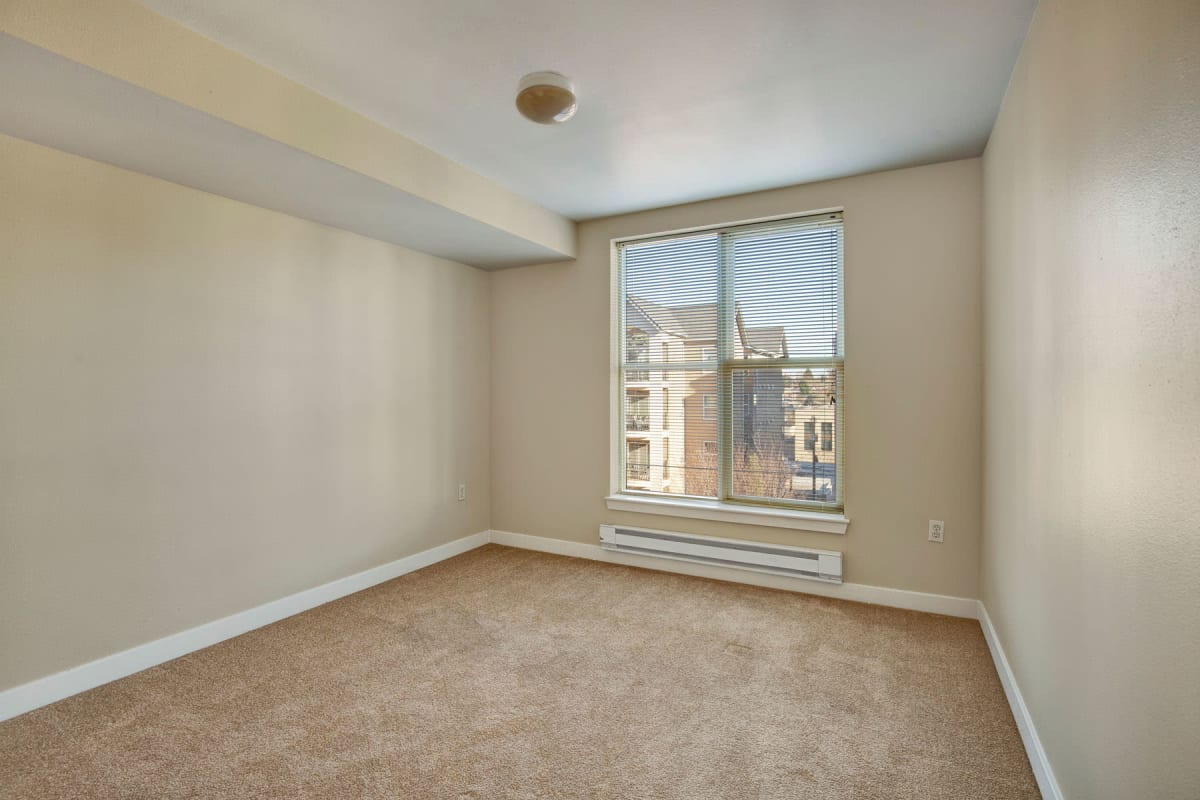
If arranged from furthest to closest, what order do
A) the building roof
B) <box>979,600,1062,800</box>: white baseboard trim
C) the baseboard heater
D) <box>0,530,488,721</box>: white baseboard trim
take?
the building roof, the baseboard heater, <box>0,530,488,721</box>: white baseboard trim, <box>979,600,1062,800</box>: white baseboard trim

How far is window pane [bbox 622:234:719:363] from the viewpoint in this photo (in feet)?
13.1

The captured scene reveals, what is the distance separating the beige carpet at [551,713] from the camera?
186 cm

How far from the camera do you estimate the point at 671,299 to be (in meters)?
4.14

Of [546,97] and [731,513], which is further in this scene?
[731,513]

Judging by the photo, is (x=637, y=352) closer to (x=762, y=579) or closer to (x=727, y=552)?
(x=727, y=552)

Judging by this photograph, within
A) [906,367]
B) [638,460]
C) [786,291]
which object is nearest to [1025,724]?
[906,367]

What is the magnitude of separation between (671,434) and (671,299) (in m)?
0.97

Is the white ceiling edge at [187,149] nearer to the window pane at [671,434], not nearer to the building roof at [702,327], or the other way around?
the building roof at [702,327]

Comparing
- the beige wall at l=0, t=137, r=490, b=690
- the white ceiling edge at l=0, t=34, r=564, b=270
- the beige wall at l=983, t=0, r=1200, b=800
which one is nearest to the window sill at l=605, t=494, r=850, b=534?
the beige wall at l=983, t=0, r=1200, b=800

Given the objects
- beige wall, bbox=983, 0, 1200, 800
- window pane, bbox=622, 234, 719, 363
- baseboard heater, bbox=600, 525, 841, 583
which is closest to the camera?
beige wall, bbox=983, 0, 1200, 800

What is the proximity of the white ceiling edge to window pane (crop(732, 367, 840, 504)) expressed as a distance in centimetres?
195

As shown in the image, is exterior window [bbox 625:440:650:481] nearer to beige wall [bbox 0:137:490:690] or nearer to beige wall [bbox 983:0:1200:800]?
beige wall [bbox 0:137:490:690]

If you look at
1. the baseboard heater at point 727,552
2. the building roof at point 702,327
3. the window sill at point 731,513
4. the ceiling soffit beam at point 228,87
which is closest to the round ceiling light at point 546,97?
the ceiling soffit beam at point 228,87

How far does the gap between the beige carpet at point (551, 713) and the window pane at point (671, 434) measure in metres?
1.03
